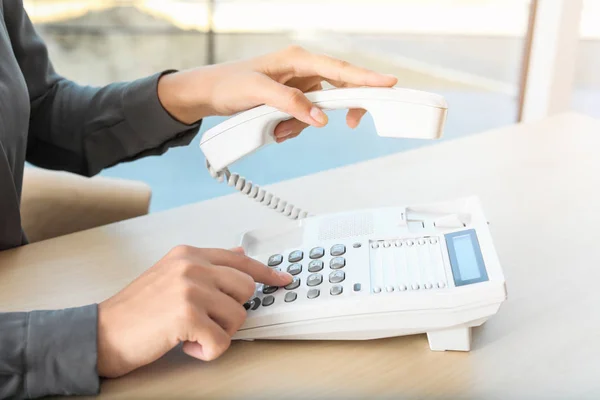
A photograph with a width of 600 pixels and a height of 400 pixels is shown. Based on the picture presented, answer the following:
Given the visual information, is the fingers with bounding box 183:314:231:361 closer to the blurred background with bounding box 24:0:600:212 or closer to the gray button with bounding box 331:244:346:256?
the gray button with bounding box 331:244:346:256

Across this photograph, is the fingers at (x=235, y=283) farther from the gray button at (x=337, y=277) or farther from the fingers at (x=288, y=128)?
the fingers at (x=288, y=128)

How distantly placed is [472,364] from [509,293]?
13 cm

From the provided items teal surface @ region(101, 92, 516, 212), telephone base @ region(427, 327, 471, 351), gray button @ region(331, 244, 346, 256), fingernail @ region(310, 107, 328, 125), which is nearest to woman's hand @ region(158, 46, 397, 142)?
fingernail @ region(310, 107, 328, 125)

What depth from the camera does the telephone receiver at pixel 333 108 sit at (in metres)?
0.65

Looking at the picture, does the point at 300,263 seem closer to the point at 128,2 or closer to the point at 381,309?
the point at 381,309

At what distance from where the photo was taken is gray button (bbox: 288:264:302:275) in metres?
0.64

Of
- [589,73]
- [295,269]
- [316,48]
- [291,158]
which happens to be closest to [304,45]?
[316,48]

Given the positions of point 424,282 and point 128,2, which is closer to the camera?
point 424,282

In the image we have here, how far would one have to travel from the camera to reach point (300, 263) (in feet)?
2.13

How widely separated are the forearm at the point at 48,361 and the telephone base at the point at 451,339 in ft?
0.91

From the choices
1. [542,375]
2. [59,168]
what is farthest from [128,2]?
[542,375]

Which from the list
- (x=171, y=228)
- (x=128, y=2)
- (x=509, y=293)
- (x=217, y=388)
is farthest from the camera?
(x=128, y=2)

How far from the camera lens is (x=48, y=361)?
1.76 ft

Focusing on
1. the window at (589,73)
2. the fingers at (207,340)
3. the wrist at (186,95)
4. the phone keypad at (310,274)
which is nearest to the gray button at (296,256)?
the phone keypad at (310,274)
